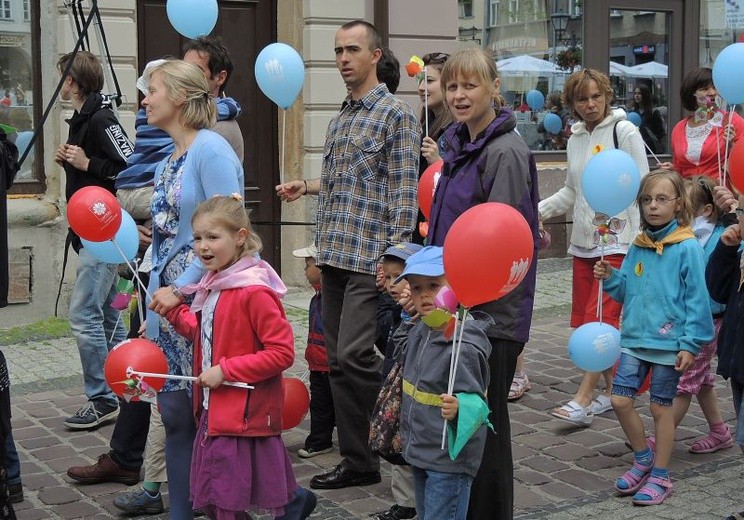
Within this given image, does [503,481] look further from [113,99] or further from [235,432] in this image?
[113,99]

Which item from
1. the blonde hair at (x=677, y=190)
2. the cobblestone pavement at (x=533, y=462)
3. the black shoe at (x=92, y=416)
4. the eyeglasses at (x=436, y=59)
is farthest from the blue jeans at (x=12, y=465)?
the blonde hair at (x=677, y=190)

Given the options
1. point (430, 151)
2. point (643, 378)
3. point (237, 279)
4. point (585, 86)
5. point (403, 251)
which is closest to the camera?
point (237, 279)

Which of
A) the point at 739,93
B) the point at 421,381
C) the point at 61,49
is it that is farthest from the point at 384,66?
the point at 61,49

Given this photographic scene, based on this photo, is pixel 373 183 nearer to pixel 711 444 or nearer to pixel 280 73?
pixel 280 73

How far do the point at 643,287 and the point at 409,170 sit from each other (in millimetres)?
1231

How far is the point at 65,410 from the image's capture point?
6.72 m

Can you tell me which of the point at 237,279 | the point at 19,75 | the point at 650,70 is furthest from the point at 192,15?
the point at 650,70

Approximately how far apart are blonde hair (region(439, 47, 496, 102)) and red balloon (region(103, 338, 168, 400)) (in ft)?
4.90

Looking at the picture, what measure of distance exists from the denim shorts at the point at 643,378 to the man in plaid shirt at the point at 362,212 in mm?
1152

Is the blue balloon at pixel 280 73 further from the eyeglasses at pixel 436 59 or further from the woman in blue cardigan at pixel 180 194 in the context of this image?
the woman in blue cardigan at pixel 180 194

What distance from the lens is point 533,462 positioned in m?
5.75

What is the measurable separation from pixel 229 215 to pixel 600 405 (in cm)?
335

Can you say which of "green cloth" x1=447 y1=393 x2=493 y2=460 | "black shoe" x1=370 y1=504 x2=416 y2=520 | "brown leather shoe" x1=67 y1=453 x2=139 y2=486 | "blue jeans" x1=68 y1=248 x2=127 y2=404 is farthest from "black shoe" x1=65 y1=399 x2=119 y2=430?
"green cloth" x1=447 y1=393 x2=493 y2=460

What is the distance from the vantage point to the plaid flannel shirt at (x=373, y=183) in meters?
5.21
